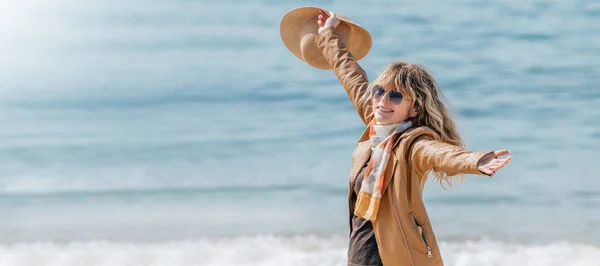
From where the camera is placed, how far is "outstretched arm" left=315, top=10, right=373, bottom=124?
168 inches

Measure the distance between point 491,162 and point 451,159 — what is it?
192 mm

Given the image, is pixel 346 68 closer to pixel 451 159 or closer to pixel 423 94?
pixel 423 94

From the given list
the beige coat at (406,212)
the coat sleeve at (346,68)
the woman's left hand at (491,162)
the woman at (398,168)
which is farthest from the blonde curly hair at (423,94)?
the woman's left hand at (491,162)

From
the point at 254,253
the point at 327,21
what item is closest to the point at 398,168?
the point at 327,21

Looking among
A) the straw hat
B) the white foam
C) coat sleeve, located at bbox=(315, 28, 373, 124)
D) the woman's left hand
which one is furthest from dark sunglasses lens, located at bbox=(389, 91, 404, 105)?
the white foam

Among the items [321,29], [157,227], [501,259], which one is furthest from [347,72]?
[157,227]

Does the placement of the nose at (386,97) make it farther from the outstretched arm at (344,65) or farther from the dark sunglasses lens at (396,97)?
the outstretched arm at (344,65)

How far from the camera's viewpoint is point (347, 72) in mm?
4367

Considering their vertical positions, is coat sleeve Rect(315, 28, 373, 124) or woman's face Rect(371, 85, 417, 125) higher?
coat sleeve Rect(315, 28, 373, 124)

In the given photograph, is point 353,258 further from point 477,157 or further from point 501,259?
point 501,259

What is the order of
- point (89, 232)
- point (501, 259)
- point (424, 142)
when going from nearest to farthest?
point (424, 142), point (501, 259), point (89, 232)

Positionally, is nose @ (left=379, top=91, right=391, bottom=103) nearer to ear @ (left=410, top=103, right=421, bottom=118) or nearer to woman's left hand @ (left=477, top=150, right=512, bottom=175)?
ear @ (left=410, top=103, right=421, bottom=118)

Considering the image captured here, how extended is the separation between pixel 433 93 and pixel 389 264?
74 centimetres

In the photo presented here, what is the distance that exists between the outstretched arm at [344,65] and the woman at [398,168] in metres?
0.23
